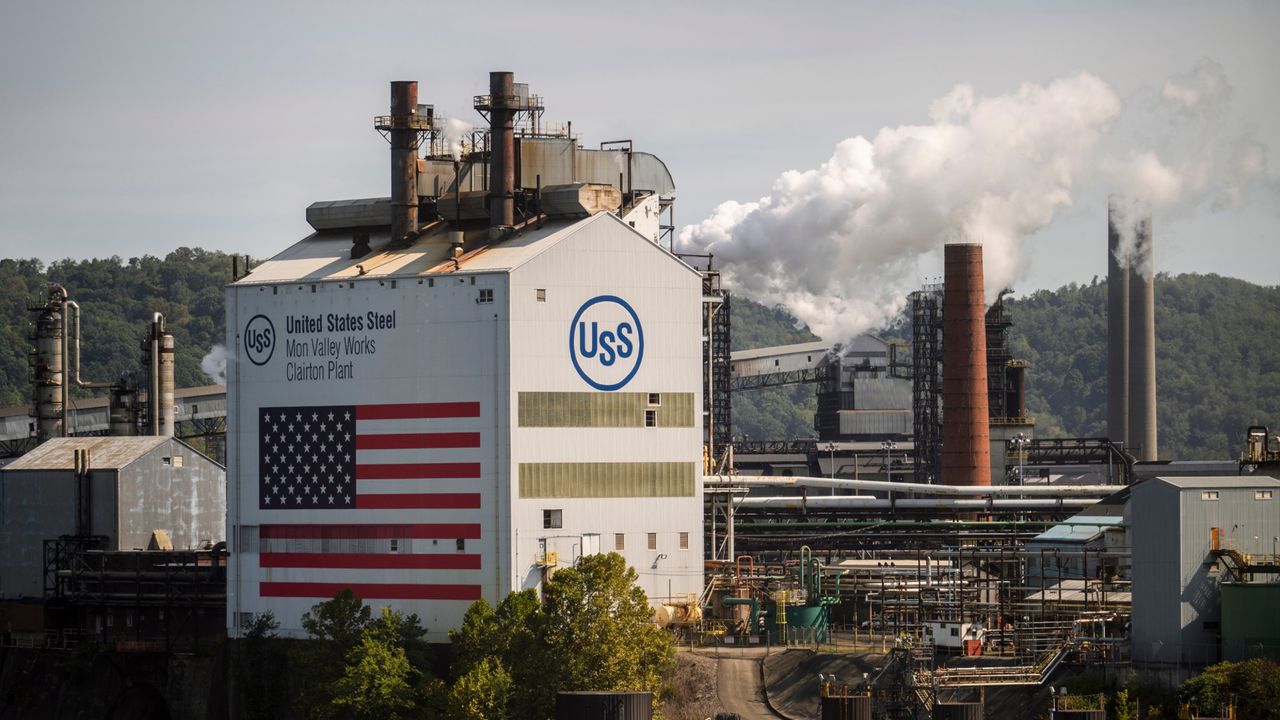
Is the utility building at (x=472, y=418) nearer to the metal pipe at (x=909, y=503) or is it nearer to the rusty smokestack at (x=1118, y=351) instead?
the metal pipe at (x=909, y=503)

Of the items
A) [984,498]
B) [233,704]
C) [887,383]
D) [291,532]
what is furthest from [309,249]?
[887,383]

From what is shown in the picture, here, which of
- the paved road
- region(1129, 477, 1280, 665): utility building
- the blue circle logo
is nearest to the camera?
region(1129, 477, 1280, 665): utility building

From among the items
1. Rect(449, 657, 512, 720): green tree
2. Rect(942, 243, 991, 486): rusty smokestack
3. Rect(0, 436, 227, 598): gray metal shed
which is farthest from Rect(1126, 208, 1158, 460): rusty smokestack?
Rect(449, 657, 512, 720): green tree

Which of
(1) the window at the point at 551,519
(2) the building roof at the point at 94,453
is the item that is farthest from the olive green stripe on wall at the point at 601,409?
(2) the building roof at the point at 94,453

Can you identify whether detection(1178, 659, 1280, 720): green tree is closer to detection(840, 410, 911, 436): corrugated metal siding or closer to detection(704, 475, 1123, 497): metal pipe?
detection(704, 475, 1123, 497): metal pipe

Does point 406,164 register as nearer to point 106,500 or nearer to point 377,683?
point 377,683

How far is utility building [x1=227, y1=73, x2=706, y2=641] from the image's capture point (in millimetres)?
72500

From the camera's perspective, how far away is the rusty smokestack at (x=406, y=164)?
7988cm

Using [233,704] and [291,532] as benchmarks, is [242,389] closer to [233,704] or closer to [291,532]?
[291,532]

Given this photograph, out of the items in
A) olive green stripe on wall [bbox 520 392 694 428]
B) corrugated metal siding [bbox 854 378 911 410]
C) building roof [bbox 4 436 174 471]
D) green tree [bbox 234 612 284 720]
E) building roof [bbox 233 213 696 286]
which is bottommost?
green tree [bbox 234 612 284 720]

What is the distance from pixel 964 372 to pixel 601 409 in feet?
155

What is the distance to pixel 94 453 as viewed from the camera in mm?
92125

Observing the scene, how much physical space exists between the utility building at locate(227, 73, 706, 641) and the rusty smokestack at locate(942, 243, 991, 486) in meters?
42.6

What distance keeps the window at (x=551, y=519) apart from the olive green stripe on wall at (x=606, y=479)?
0.62 metres
